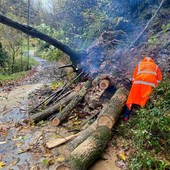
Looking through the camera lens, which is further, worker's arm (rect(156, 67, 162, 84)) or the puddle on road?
the puddle on road

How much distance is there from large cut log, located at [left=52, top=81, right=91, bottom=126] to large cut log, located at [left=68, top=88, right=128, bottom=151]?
1.49 meters

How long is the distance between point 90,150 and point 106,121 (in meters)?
0.90

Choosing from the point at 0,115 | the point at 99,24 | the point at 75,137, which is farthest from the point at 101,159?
the point at 99,24

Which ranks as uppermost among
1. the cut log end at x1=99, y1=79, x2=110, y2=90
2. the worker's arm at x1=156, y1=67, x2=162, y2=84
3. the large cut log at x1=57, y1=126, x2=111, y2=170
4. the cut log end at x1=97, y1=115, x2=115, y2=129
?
the worker's arm at x1=156, y1=67, x2=162, y2=84

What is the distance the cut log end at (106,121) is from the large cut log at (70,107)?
1731 millimetres

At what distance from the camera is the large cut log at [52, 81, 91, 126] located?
6.26 metres

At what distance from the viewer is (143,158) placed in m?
3.74

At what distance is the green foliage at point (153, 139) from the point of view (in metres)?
3.68

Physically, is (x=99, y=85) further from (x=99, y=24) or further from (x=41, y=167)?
(x=99, y=24)

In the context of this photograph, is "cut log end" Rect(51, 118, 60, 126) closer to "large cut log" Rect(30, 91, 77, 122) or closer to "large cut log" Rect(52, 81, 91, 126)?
"large cut log" Rect(52, 81, 91, 126)

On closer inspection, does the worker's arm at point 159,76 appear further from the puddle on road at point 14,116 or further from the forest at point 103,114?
the puddle on road at point 14,116

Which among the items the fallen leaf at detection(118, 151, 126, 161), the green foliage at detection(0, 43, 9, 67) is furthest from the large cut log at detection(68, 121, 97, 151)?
the green foliage at detection(0, 43, 9, 67)

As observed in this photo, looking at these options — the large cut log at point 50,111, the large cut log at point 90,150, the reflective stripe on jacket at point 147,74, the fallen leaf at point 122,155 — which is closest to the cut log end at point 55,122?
the large cut log at point 50,111

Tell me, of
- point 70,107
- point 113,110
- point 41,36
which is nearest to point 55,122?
point 70,107
